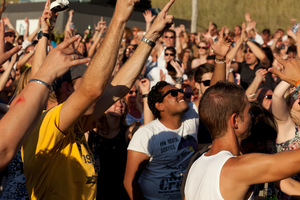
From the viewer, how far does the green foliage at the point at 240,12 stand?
16.8 meters

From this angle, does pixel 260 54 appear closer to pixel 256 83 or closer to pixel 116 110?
pixel 256 83

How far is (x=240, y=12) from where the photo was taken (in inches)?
677

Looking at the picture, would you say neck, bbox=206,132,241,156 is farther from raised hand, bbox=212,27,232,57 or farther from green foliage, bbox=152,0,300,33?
green foliage, bbox=152,0,300,33

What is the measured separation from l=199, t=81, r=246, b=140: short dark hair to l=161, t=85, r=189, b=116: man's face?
142 centimetres

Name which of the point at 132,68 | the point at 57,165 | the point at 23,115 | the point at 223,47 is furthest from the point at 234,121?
the point at 223,47

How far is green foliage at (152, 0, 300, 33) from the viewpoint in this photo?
16.8m

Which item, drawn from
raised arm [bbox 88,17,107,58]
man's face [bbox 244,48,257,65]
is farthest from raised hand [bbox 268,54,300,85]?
raised arm [bbox 88,17,107,58]

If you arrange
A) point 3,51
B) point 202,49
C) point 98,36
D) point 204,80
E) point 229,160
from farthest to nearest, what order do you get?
1. point 202,49
2. point 98,36
3. point 204,80
4. point 3,51
5. point 229,160

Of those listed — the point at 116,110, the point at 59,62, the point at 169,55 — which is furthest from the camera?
the point at 169,55

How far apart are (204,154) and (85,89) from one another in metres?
1.03

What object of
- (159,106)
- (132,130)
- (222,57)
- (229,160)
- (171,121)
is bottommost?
(132,130)

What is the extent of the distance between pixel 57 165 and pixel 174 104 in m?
1.83

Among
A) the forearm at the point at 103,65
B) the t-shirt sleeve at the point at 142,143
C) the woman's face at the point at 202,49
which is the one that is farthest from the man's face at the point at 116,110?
the woman's face at the point at 202,49

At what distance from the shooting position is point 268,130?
3766 millimetres
